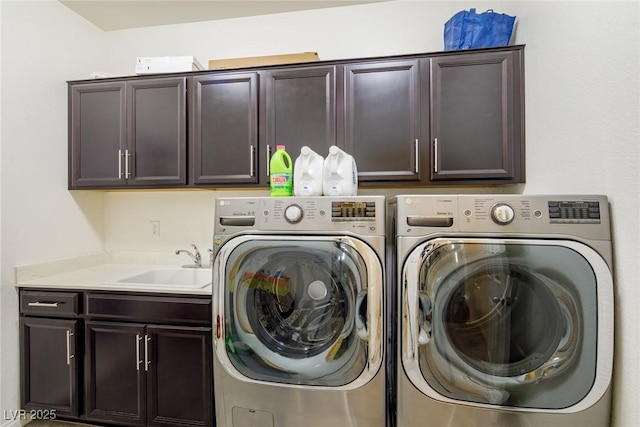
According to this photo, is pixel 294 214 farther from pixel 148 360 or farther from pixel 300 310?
pixel 148 360

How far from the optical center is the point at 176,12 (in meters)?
2.23

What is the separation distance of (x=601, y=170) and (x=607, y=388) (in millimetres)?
737

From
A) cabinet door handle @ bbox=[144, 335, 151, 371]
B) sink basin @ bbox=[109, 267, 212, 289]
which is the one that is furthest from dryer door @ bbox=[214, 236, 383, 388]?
sink basin @ bbox=[109, 267, 212, 289]

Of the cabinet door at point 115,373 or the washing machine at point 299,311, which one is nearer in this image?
the washing machine at point 299,311

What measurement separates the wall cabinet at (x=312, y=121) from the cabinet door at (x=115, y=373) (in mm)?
912

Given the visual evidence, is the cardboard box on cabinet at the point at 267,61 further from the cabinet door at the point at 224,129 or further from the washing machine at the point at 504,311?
the washing machine at the point at 504,311

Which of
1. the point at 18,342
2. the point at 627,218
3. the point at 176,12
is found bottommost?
the point at 18,342

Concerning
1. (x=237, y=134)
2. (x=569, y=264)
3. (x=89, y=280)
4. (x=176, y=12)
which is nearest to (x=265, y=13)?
(x=176, y=12)

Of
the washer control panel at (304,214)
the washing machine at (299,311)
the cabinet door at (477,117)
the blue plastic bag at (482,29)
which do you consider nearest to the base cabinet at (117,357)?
the washing machine at (299,311)

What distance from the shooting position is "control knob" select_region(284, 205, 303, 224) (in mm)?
1273

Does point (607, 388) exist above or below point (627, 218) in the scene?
below

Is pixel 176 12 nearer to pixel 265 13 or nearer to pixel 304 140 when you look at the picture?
pixel 265 13

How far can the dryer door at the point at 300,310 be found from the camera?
3.99 ft

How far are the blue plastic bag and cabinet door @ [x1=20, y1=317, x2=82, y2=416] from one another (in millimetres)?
2767
